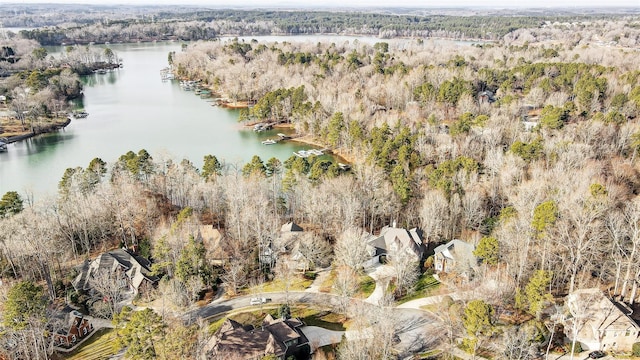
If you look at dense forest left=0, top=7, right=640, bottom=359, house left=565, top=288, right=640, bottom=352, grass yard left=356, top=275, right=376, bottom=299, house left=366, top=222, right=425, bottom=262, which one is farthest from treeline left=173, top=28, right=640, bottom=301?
grass yard left=356, top=275, right=376, bottom=299

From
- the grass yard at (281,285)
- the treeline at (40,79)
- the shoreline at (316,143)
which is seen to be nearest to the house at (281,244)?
the grass yard at (281,285)

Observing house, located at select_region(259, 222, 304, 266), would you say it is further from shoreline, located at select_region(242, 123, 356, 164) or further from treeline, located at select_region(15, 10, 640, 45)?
treeline, located at select_region(15, 10, 640, 45)

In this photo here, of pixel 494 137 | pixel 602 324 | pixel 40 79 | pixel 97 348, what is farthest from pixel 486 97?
pixel 40 79

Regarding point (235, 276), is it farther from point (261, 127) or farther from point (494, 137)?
point (261, 127)

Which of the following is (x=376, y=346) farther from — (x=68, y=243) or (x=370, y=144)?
(x=370, y=144)

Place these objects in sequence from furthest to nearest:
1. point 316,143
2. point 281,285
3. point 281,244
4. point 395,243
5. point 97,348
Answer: point 316,143, point 395,243, point 281,244, point 281,285, point 97,348

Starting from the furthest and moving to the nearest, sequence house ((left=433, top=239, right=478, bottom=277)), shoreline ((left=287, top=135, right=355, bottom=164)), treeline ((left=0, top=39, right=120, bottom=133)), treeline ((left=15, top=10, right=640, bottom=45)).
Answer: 1. treeline ((left=15, top=10, right=640, bottom=45))
2. treeline ((left=0, top=39, right=120, bottom=133))
3. shoreline ((left=287, top=135, right=355, bottom=164))
4. house ((left=433, top=239, right=478, bottom=277))

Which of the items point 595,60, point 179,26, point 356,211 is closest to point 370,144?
point 356,211
